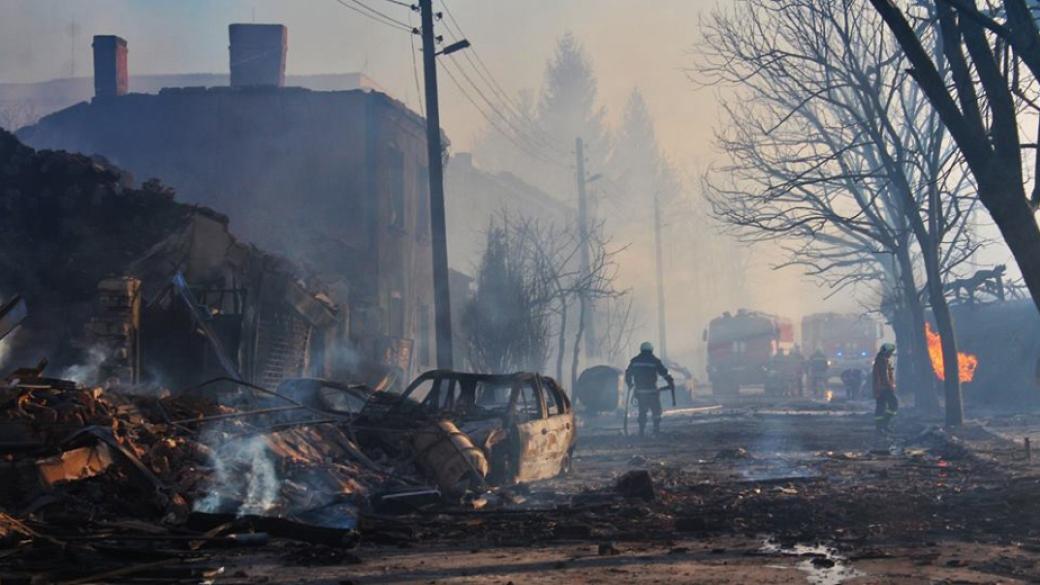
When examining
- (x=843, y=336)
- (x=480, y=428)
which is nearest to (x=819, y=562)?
(x=480, y=428)

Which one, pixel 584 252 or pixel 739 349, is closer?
pixel 584 252

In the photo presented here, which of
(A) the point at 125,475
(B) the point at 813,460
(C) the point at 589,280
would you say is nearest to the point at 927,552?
(A) the point at 125,475

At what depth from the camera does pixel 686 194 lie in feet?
312

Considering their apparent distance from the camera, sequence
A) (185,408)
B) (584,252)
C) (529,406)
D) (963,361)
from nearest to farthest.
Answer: (185,408) < (529,406) < (963,361) < (584,252)

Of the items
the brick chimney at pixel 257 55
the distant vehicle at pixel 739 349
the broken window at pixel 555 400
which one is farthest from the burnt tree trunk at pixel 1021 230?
the distant vehicle at pixel 739 349

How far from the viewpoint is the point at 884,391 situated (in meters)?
22.0

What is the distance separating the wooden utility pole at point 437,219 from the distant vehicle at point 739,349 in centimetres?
3484

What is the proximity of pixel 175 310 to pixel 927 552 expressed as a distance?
41.7ft

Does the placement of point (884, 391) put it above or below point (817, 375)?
below

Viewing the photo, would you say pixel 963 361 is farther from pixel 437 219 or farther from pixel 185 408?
pixel 185 408

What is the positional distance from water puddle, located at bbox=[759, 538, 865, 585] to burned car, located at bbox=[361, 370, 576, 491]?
4.28 m

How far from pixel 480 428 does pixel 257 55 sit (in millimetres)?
22934

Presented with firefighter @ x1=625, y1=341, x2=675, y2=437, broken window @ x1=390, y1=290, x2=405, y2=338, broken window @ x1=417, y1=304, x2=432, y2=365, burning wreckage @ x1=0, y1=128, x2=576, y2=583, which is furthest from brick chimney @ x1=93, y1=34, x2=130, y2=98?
firefighter @ x1=625, y1=341, x2=675, y2=437

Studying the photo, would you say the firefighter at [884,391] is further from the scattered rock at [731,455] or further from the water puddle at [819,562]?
the water puddle at [819,562]
